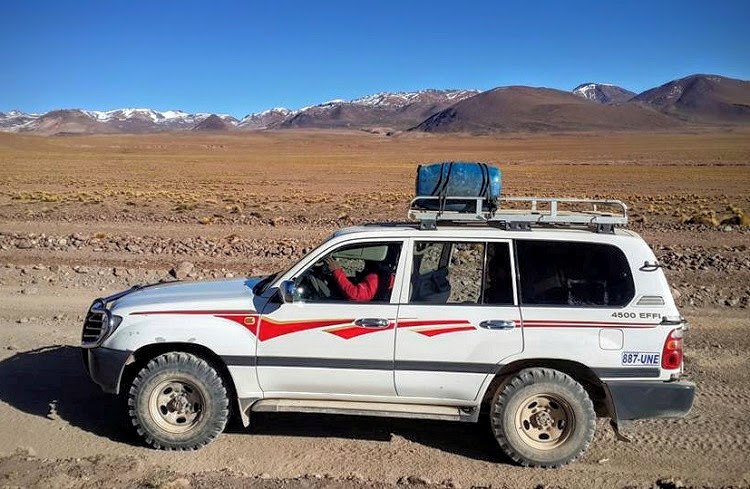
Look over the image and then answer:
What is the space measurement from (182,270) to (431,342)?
8032 millimetres

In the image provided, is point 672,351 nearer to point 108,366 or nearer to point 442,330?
point 442,330

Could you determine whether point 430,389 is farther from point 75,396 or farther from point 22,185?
point 22,185

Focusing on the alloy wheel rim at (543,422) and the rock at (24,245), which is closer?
the alloy wheel rim at (543,422)

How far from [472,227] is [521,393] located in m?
1.30

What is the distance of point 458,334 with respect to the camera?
15.7ft

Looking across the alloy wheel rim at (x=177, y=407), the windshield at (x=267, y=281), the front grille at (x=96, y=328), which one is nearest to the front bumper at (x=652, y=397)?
the windshield at (x=267, y=281)

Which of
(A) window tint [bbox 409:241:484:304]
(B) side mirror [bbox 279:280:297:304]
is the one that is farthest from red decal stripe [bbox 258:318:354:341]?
(A) window tint [bbox 409:241:484:304]

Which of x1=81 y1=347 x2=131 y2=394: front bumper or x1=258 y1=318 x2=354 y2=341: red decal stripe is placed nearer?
x1=258 y1=318 x2=354 y2=341: red decal stripe

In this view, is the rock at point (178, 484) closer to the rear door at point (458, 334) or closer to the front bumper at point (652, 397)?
the rear door at point (458, 334)

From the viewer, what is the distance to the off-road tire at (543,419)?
4754mm

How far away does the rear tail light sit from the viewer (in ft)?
15.3

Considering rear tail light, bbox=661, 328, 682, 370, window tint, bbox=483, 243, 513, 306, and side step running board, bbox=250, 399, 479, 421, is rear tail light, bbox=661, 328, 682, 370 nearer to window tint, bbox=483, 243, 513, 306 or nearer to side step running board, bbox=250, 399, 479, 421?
window tint, bbox=483, 243, 513, 306

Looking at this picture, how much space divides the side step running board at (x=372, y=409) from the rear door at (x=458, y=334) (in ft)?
0.34

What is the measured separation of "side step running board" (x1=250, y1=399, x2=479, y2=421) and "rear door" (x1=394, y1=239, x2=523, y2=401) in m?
0.10
